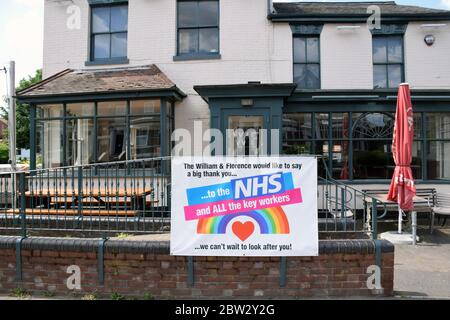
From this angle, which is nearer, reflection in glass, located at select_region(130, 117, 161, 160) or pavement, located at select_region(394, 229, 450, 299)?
pavement, located at select_region(394, 229, 450, 299)

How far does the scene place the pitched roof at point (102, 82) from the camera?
8.96m

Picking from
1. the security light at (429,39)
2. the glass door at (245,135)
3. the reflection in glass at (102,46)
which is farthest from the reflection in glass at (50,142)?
the security light at (429,39)

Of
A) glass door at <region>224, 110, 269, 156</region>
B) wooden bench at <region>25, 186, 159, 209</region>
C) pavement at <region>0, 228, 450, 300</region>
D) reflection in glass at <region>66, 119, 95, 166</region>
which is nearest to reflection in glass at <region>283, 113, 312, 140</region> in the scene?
glass door at <region>224, 110, 269, 156</region>

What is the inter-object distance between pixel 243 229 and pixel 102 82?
700 centimetres

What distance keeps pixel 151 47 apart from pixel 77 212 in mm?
6145

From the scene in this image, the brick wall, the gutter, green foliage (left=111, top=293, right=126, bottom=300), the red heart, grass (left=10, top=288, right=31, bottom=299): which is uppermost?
the gutter

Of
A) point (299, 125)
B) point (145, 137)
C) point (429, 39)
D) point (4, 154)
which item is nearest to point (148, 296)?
point (145, 137)

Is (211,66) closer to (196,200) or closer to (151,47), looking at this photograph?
(151,47)

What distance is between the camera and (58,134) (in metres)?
9.86

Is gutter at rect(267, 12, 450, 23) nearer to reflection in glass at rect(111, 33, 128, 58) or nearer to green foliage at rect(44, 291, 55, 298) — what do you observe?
reflection in glass at rect(111, 33, 128, 58)

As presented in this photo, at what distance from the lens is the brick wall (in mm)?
4145

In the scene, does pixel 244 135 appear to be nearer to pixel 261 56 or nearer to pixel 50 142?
pixel 261 56

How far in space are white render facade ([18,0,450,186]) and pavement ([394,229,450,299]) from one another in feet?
9.82

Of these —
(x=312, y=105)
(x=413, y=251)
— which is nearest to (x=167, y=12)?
(x=312, y=105)
